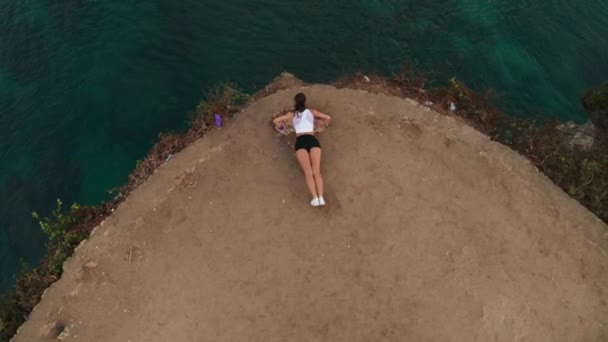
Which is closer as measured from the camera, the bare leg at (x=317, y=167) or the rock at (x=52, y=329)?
the rock at (x=52, y=329)

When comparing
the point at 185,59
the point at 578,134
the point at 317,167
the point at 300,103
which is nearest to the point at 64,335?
the point at 317,167

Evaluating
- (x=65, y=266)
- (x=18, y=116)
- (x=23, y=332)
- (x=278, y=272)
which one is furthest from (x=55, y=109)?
(x=278, y=272)

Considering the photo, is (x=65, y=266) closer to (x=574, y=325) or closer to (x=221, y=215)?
(x=221, y=215)

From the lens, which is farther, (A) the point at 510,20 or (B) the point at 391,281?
(A) the point at 510,20

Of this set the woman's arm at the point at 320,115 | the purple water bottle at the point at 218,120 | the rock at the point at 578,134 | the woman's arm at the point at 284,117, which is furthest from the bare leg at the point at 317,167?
the rock at the point at 578,134

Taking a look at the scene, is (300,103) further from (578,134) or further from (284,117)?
(578,134)

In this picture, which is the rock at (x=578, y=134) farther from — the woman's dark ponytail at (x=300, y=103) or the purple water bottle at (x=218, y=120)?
the purple water bottle at (x=218, y=120)
